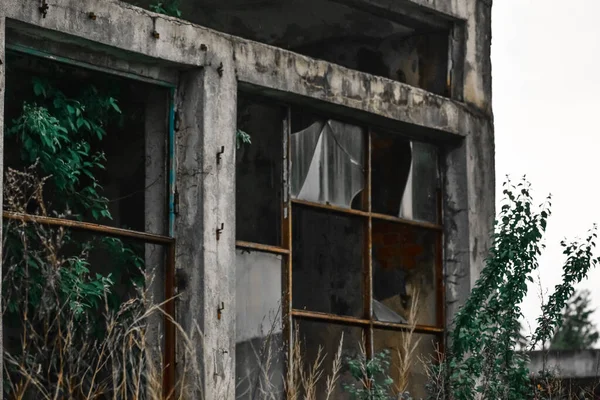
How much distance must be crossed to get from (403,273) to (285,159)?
78.8 inches

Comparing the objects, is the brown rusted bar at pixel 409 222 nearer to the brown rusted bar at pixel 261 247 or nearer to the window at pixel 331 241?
the window at pixel 331 241

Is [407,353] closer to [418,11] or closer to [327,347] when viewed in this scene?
[327,347]

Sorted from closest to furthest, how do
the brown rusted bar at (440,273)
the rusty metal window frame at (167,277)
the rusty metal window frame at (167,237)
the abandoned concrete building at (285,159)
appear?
the rusty metal window frame at (167,237), the rusty metal window frame at (167,277), the abandoned concrete building at (285,159), the brown rusted bar at (440,273)

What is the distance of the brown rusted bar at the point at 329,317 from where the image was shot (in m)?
11.1

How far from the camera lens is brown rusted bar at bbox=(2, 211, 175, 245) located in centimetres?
894

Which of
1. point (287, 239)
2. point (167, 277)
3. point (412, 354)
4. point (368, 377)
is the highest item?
point (287, 239)

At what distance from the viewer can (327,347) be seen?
11430mm

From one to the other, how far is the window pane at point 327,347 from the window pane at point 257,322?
244 mm

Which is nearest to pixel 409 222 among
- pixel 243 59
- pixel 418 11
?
pixel 418 11

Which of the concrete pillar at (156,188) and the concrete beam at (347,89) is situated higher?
the concrete beam at (347,89)

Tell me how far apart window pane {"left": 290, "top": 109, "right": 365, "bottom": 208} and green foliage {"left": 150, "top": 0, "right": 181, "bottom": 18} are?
1405mm

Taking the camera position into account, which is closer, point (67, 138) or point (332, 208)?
point (67, 138)

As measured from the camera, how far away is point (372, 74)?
41.7 ft

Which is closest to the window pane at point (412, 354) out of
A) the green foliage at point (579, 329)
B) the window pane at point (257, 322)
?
the window pane at point (257, 322)
